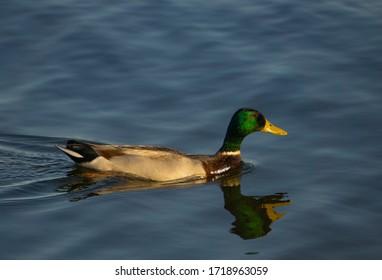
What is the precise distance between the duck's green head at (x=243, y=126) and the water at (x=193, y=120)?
0.97 ft

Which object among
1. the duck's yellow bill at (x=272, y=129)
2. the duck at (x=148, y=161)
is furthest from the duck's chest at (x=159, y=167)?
the duck's yellow bill at (x=272, y=129)

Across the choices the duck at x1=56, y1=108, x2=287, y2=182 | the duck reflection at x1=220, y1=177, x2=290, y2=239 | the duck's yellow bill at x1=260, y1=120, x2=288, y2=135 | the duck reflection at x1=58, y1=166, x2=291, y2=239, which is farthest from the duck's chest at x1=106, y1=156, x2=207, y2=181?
the duck's yellow bill at x1=260, y1=120, x2=288, y2=135

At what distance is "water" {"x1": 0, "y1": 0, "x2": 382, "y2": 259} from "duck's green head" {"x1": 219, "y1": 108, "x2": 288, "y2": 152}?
0.29m

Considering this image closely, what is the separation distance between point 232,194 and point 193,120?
6.77 feet

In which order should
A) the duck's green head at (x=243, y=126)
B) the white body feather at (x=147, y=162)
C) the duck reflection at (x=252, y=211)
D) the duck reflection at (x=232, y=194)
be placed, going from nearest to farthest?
the duck reflection at (x=252, y=211), the duck reflection at (x=232, y=194), the white body feather at (x=147, y=162), the duck's green head at (x=243, y=126)

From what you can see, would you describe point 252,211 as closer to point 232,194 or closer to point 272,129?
point 232,194

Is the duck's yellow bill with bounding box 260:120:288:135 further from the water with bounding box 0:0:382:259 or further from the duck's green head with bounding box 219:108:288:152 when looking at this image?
the water with bounding box 0:0:382:259

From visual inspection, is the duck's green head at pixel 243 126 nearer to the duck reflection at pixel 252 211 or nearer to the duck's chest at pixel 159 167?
the duck's chest at pixel 159 167

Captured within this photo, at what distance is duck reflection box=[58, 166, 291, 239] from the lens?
11539 millimetres

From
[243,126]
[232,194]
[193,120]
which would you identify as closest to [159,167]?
[232,194]

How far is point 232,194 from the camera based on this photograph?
1263 cm

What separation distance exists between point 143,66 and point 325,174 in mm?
4663

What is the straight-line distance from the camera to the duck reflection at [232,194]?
37.9 ft

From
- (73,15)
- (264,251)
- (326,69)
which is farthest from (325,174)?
(73,15)
